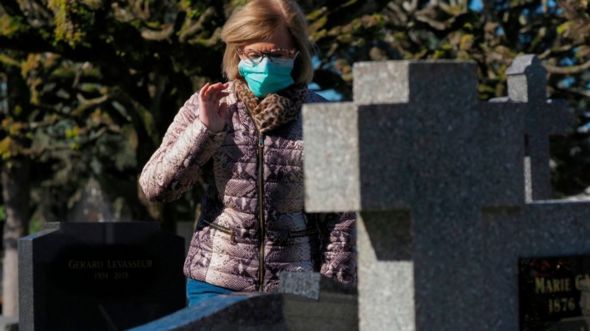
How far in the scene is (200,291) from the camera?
4750 millimetres

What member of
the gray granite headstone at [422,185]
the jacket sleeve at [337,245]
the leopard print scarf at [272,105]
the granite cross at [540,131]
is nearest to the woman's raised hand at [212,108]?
the leopard print scarf at [272,105]

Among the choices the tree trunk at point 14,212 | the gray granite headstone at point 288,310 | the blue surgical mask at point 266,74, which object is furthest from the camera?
the tree trunk at point 14,212

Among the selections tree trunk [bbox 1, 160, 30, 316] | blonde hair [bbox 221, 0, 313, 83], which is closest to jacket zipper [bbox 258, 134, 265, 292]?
blonde hair [bbox 221, 0, 313, 83]

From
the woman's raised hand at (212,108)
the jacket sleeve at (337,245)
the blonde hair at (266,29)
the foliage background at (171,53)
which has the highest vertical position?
the foliage background at (171,53)

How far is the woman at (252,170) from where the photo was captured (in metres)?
4.70

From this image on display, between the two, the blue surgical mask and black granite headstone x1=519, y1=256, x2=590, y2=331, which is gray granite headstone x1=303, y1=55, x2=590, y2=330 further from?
the blue surgical mask

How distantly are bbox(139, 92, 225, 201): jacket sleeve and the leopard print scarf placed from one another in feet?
0.50

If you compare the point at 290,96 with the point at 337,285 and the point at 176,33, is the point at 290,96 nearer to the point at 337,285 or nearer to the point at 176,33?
the point at 337,285

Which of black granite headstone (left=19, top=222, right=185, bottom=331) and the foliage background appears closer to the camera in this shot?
black granite headstone (left=19, top=222, right=185, bottom=331)

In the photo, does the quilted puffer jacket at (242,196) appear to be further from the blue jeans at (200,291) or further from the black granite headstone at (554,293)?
the black granite headstone at (554,293)

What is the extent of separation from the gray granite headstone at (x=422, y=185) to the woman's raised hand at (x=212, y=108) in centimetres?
101

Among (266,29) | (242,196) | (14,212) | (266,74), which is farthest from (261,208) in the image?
(14,212)

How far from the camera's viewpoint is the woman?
4.70 metres

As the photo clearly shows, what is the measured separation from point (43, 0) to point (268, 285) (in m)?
10.8
